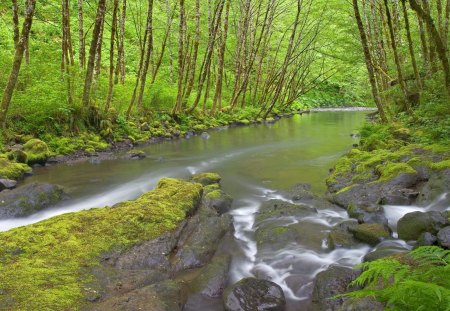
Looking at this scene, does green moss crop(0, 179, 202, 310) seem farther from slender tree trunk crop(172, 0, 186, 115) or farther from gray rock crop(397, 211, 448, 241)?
slender tree trunk crop(172, 0, 186, 115)

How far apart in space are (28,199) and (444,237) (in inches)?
295

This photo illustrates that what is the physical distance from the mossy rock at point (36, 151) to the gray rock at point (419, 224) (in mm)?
10658

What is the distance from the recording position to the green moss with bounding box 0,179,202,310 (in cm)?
386

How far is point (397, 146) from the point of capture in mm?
10766

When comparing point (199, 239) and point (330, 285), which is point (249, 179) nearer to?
point (199, 239)

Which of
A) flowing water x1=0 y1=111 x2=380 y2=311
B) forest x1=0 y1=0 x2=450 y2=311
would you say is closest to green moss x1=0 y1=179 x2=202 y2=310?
forest x1=0 y1=0 x2=450 y2=311

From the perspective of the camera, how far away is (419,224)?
5570 mm

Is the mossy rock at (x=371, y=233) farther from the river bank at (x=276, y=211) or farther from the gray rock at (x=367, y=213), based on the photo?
the gray rock at (x=367, y=213)

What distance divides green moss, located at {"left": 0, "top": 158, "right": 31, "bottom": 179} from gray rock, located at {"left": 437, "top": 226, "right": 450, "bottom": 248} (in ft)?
32.4

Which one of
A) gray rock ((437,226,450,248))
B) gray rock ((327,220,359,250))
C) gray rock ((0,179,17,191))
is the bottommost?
gray rock ((327,220,359,250))

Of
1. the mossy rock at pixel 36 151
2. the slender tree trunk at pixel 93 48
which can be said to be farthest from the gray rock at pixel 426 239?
the slender tree trunk at pixel 93 48

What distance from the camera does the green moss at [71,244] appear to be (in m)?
3.86

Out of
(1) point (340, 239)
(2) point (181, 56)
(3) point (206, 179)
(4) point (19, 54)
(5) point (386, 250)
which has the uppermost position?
(2) point (181, 56)

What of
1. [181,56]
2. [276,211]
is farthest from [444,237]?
[181,56]
